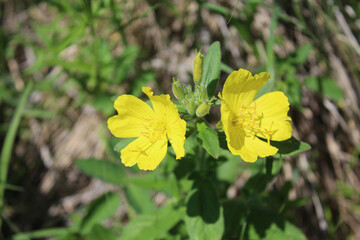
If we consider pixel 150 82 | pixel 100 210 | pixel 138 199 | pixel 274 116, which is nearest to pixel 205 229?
pixel 274 116

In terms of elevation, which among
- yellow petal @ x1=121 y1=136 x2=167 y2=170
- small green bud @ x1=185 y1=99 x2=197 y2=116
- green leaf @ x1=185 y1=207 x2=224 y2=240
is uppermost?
small green bud @ x1=185 y1=99 x2=197 y2=116

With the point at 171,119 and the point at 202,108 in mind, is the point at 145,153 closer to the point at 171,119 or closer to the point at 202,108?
the point at 171,119

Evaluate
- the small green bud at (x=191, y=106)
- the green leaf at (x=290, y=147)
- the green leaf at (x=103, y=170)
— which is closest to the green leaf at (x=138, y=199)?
the green leaf at (x=103, y=170)

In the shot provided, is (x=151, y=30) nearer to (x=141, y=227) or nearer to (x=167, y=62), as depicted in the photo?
(x=167, y=62)

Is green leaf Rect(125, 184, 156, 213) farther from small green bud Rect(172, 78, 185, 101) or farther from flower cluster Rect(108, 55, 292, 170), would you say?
small green bud Rect(172, 78, 185, 101)

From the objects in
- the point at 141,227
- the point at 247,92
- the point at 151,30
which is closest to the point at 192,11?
the point at 151,30

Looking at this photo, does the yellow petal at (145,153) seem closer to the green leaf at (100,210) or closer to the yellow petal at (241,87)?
the yellow petal at (241,87)

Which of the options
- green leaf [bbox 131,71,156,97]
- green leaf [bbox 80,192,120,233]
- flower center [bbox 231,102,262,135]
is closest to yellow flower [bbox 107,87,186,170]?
flower center [bbox 231,102,262,135]
